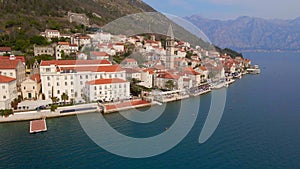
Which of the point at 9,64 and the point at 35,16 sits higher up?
the point at 35,16

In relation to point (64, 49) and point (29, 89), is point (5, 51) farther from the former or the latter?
point (29, 89)

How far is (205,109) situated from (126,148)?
244 inches

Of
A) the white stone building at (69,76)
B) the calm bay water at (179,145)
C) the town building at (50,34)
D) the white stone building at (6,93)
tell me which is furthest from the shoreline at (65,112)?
the town building at (50,34)

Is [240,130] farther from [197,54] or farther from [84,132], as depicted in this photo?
[197,54]

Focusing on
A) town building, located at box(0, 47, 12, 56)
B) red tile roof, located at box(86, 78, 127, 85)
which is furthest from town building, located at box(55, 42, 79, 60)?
red tile roof, located at box(86, 78, 127, 85)

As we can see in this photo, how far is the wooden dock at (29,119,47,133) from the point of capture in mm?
9198

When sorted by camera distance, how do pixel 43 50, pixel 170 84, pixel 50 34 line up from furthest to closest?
pixel 50 34
pixel 43 50
pixel 170 84

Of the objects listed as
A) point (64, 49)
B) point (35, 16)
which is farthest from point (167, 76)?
point (35, 16)

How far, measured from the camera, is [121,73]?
1412cm

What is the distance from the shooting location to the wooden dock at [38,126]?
9.20 m

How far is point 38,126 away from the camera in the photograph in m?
9.62

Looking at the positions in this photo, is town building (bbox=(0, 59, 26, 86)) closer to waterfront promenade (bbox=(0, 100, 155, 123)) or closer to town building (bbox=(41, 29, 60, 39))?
waterfront promenade (bbox=(0, 100, 155, 123))

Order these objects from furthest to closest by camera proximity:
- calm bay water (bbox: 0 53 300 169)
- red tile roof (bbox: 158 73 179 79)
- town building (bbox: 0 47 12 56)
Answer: town building (bbox: 0 47 12 56), red tile roof (bbox: 158 73 179 79), calm bay water (bbox: 0 53 300 169)

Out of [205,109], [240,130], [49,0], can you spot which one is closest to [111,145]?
[240,130]
